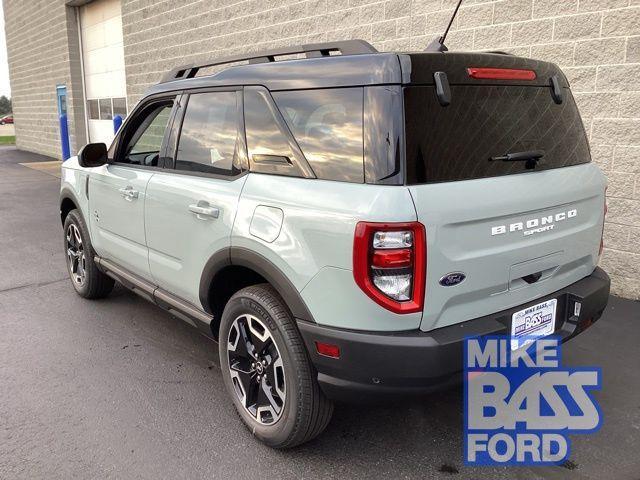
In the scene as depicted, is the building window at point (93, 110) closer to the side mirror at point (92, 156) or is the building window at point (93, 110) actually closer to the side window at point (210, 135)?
the side mirror at point (92, 156)

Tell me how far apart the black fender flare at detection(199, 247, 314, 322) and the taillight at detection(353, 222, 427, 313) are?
0.35m

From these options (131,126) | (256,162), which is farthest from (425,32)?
(256,162)

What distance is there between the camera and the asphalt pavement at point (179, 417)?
2678 mm

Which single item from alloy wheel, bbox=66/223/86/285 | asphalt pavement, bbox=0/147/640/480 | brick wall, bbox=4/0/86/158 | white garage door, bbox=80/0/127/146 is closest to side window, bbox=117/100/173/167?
alloy wheel, bbox=66/223/86/285

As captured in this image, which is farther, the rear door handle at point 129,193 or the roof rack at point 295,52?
the rear door handle at point 129,193

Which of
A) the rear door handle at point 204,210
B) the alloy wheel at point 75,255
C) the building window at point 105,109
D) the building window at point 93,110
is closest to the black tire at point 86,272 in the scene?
the alloy wheel at point 75,255

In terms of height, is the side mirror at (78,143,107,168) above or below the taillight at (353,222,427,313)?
above

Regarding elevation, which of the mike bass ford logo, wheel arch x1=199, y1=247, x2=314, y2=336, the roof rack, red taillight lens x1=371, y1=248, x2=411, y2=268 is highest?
the roof rack

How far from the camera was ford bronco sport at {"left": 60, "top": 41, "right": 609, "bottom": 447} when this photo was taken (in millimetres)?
2234

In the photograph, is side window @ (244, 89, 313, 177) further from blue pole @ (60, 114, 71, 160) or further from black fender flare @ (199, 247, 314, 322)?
blue pole @ (60, 114, 71, 160)

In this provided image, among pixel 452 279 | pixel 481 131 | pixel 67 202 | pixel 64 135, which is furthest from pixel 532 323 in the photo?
pixel 64 135

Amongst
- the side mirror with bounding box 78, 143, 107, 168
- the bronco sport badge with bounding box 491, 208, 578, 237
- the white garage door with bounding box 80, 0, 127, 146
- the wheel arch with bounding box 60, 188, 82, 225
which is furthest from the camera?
the white garage door with bounding box 80, 0, 127, 146

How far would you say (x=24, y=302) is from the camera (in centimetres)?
500

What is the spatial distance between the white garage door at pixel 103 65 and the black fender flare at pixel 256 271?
1189 cm
